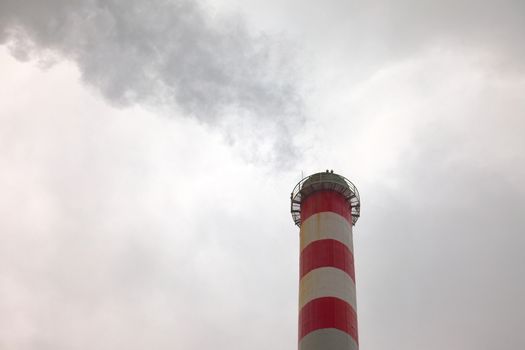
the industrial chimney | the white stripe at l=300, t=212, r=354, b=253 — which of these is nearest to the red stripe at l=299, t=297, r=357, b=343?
the industrial chimney

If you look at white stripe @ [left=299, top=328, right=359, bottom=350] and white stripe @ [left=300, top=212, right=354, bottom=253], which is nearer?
white stripe @ [left=299, top=328, right=359, bottom=350]

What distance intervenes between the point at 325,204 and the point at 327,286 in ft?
18.6

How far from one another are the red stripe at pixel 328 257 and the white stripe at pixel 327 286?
359 mm

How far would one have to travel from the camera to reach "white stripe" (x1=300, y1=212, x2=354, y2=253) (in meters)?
32.6

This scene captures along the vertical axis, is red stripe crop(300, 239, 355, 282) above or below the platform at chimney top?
below

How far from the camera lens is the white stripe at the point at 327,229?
32.6 meters

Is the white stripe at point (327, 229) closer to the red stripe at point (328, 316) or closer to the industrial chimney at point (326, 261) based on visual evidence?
the industrial chimney at point (326, 261)

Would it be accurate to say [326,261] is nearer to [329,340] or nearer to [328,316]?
[328,316]

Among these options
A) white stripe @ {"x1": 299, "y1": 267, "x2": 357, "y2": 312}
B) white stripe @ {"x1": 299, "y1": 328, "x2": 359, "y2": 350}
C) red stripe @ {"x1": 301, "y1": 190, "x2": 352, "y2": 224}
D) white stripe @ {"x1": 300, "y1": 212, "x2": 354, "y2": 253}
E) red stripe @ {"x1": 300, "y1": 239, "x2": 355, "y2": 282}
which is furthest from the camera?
red stripe @ {"x1": 301, "y1": 190, "x2": 352, "y2": 224}

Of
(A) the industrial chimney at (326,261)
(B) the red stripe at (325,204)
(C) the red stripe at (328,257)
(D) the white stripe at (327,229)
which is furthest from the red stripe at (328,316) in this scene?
(B) the red stripe at (325,204)

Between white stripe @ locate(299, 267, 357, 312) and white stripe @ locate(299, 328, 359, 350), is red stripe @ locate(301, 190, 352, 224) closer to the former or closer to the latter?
white stripe @ locate(299, 267, 357, 312)

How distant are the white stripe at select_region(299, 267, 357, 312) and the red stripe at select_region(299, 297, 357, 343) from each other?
345 mm

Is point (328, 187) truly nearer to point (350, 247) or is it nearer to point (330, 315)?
point (350, 247)

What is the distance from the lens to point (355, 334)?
96.8 ft
